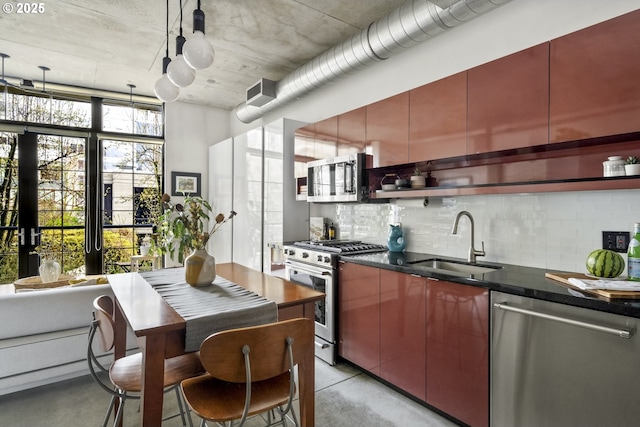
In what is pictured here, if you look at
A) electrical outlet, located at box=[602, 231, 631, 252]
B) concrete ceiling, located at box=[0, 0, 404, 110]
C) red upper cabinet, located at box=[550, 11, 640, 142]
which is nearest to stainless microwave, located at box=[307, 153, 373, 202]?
concrete ceiling, located at box=[0, 0, 404, 110]

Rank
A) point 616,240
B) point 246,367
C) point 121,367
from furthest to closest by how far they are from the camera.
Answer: point 616,240 < point 121,367 < point 246,367

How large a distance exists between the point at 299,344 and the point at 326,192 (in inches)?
83.3

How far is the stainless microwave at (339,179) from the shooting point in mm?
3090

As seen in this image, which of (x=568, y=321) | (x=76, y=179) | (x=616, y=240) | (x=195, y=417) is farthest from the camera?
(x=76, y=179)

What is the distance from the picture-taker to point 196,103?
5.58 meters

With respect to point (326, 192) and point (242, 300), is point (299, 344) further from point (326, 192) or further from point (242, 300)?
point (326, 192)

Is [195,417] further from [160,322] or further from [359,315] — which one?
[359,315]

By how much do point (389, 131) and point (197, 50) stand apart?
1.64 metres

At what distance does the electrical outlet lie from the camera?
1888 mm

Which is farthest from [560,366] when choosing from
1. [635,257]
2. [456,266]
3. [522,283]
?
[456,266]

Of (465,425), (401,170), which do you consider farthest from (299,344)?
(401,170)

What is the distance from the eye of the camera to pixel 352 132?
127 inches

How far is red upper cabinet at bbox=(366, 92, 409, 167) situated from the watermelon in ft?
4.53

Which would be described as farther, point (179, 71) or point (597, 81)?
point (179, 71)
